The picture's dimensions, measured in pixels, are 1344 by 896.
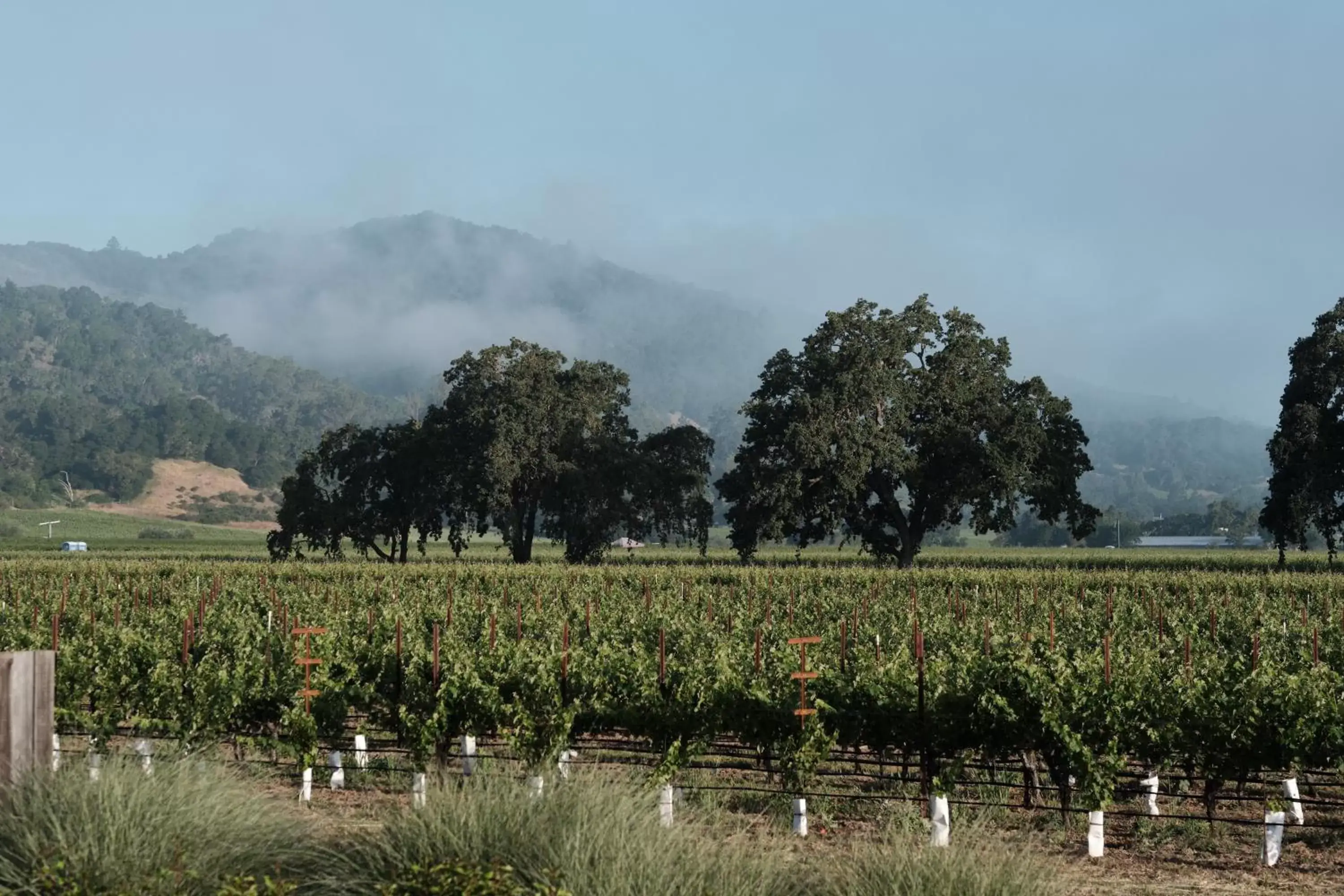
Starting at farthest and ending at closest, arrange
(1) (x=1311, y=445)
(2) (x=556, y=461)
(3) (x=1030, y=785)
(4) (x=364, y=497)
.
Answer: (4) (x=364, y=497) → (2) (x=556, y=461) → (1) (x=1311, y=445) → (3) (x=1030, y=785)

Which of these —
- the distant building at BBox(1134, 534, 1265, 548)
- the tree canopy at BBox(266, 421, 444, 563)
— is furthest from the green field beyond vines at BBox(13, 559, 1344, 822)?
the distant building at BBox(1134, 534, 1265, 548)

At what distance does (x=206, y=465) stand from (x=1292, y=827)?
195970 mm

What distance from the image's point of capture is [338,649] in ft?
51.8

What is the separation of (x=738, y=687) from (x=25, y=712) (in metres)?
6.71

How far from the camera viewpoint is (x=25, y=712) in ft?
26.1

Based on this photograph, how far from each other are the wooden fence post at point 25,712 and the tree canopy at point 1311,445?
44828mm

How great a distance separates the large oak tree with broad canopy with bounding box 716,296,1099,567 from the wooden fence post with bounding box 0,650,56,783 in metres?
40.0

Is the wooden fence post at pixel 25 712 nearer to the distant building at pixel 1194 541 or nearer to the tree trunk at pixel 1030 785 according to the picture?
the tree trunk at pixel 1030 785

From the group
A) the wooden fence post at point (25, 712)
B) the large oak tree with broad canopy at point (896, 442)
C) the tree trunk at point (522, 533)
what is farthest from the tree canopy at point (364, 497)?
the wooden fence post at point (25, 712)

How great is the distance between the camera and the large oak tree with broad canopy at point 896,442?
48156 mm

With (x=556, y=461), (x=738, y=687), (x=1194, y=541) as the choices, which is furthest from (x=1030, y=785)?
(x=1194, y=541)

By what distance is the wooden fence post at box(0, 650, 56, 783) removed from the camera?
308 inches

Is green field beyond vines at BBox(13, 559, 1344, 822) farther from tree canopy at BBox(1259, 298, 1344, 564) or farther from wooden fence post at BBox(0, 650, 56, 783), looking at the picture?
tree canopy at BBox(1259, 298, 1344, 564)

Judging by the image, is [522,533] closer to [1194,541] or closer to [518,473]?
[518,473]
